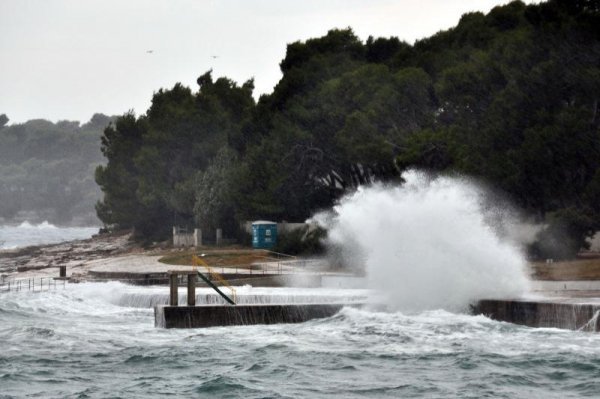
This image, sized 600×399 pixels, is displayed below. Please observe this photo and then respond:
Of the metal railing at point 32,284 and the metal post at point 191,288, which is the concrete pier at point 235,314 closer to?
the metal post at point 191,288

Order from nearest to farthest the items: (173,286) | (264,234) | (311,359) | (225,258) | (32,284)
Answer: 1. (311,359)
2. (173,286)
3. (32,284)
4. (225,258)
5. (264,234)

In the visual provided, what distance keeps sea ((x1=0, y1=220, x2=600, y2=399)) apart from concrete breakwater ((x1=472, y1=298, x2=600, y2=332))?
0.44 m

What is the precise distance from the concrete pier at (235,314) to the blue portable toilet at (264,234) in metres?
29.0

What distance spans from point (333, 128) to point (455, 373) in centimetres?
4824

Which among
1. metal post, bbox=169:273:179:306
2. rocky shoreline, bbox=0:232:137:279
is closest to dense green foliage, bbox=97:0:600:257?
rocky shoreline, bbox=0:232:137:279

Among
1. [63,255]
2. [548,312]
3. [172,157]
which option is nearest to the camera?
[548,312]

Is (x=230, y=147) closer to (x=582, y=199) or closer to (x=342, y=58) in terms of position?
(x=342, y=58)

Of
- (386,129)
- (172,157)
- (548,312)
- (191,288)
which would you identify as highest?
(172,157)

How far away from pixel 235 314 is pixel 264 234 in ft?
101

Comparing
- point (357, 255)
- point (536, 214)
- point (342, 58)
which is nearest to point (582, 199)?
point (536, 214)

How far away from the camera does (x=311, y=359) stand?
33250 millimetres

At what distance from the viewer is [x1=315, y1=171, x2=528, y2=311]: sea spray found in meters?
42.8

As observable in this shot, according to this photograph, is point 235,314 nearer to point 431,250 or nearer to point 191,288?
point 191,288

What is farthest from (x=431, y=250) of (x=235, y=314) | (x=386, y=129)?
(x=386, y=129)
